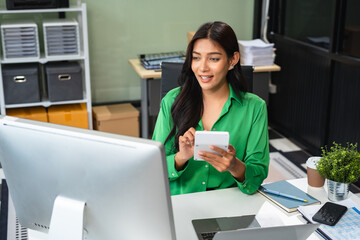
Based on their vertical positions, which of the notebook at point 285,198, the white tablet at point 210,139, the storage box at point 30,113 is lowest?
the storage box at point 30,113

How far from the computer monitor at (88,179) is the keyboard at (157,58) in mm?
2450

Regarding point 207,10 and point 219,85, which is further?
point 207,10

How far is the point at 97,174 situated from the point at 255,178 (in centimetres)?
80

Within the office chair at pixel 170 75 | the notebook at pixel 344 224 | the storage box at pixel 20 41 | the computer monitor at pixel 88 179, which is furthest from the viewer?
the storage box at pixel 20 41

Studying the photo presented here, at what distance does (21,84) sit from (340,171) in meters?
2.63

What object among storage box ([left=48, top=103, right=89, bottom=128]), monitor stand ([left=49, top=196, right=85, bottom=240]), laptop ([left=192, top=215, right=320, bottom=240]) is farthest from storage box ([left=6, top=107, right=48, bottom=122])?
monitor stand ([left=49, top=196, right=85, bottom=240])

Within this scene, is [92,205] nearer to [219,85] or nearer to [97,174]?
[97,174]

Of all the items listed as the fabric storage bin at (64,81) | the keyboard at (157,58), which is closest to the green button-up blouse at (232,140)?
the keyboard at (157,58)

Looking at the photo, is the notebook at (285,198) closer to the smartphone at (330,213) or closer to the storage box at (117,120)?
the smartphone at (330,213)

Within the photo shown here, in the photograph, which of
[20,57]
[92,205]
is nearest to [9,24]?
[20,57]

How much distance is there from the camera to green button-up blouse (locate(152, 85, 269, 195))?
185 centimetres

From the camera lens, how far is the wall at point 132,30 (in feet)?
13.0

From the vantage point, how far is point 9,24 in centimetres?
353

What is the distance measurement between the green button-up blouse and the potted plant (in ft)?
0.77
